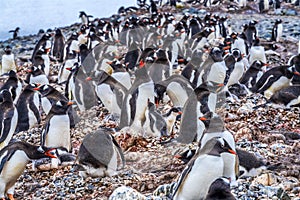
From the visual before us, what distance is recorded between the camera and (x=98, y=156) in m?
5.33

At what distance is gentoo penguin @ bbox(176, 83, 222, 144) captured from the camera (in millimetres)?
6301

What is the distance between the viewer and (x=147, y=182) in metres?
5.30

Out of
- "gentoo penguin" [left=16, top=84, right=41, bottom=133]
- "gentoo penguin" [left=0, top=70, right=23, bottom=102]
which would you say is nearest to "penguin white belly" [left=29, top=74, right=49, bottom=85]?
"gentoo penguin" [left=0, top=70, right=23, bottom=102]

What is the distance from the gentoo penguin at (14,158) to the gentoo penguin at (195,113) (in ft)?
5.69

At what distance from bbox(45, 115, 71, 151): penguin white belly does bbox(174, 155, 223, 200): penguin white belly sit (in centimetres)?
247

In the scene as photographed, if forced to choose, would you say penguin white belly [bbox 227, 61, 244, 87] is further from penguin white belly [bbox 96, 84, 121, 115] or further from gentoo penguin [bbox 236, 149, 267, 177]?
gentoo penguin [bbox 236, 149, 267, 177]

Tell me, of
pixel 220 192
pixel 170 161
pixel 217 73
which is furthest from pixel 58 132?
pixel 217 73

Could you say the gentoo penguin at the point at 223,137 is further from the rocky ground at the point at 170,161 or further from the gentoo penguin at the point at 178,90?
the gentoo penguin at the point at 178,90

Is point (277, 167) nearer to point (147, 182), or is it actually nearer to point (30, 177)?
point (147, 182)

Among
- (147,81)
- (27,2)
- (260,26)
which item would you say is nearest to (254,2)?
(260,26)

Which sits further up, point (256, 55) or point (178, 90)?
point (178, 90)

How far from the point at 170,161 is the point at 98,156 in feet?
2.99

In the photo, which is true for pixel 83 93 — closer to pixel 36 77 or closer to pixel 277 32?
pixel 36 77

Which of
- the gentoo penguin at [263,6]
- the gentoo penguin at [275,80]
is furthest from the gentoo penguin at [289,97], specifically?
the gentoo penguin at [263,6]
